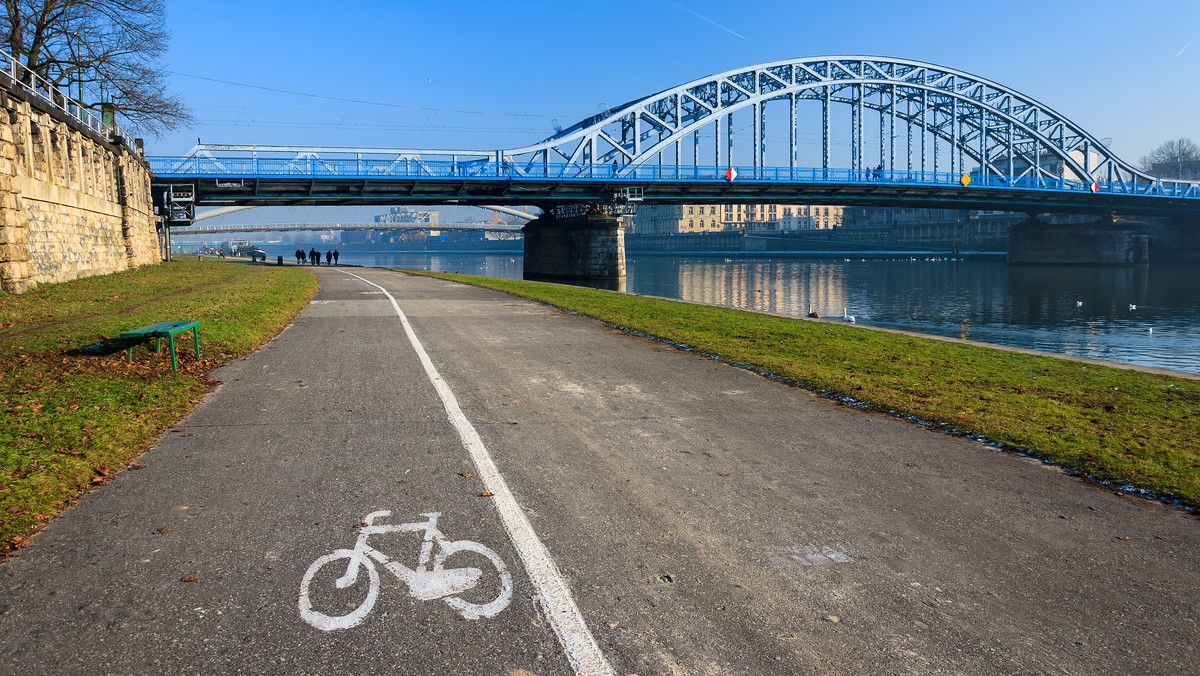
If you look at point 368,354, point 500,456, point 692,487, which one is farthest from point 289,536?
point 368,354

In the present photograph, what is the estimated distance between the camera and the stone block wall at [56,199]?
827 inches

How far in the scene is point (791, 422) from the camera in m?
9.24

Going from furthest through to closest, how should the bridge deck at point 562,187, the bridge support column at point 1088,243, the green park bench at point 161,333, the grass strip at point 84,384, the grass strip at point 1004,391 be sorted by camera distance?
1. the bridge support column at point 1088,243
2. the bridge deck at point 562,187
3. the green park bench at point 161,333
4. the grass strip at point 1004,391
5. the grass strip at point 84,384

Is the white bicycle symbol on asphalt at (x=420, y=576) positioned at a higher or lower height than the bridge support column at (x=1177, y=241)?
lower

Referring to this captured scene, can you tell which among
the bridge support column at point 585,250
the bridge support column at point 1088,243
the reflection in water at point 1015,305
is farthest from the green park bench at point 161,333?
the bridge support column at point 1088,243

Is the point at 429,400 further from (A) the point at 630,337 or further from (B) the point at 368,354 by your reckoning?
(A) the point at 630,337

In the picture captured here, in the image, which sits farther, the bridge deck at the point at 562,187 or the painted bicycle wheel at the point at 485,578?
the bridge deck at the point at 562,187

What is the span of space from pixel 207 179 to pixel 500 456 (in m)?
67.6

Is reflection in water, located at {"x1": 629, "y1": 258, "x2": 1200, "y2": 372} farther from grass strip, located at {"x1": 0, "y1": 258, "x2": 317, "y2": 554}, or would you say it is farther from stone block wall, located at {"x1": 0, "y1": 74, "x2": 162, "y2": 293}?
stone block wall, located at {"x1": 0, "y1": 74, "x2": 162, "y2": 293}

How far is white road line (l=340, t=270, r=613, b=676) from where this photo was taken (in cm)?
384

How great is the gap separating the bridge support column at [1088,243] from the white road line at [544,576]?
Result: 382 feet

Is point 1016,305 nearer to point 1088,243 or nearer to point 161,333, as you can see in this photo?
point 161,333

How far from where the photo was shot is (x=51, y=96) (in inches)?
1108

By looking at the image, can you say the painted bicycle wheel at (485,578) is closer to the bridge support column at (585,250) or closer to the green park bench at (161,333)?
the green park bench at (161,333)
